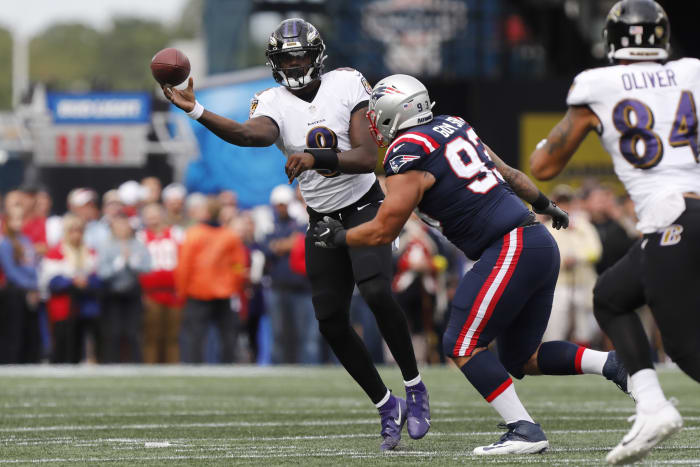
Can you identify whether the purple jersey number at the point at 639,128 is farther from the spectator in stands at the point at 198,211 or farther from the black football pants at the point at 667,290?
the spectator in stands at the point at 198,211

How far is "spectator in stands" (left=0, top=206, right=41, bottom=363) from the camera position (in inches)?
545

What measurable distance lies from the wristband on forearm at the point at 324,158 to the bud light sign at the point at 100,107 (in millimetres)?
18587

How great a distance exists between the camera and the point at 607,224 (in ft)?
47.1

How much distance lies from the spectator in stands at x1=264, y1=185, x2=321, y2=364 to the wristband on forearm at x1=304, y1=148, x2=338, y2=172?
24.9 ft

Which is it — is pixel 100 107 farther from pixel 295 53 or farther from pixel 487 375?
pixel 487 375

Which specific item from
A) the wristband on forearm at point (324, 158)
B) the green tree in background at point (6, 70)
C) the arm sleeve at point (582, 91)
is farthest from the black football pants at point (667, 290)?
the green tree in background at point (6, 70)

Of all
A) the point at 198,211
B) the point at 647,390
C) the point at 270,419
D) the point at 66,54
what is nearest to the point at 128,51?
the point at 66,54

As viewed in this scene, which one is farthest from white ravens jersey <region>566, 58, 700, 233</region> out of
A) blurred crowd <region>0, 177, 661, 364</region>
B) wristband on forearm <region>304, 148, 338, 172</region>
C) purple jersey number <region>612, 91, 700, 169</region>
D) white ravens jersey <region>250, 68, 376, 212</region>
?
blurred crowd <region>0, 177, 661, 364</region>

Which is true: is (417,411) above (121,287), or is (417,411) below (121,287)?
above

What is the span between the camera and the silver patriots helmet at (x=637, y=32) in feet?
17.0

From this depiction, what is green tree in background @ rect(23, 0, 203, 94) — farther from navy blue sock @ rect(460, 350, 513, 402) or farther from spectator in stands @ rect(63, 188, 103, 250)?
navy blue sock @ rect(460, 350, 513, 402)

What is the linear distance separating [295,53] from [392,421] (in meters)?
1.81

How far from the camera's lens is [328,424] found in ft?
25.0

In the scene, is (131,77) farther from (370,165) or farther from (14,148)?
(370,165)
